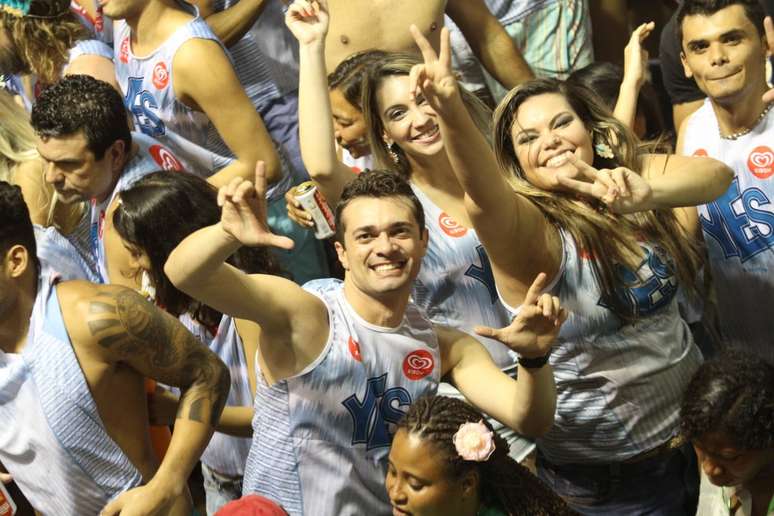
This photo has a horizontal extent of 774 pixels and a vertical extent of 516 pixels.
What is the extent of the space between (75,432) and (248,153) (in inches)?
56.5

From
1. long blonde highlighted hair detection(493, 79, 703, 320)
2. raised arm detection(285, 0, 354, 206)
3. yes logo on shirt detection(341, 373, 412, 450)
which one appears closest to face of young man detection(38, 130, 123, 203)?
raised arm detection(285, 0, 354, 206)

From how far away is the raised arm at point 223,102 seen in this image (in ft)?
15.2

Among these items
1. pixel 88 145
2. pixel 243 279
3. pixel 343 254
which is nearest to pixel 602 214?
pixel 343 254

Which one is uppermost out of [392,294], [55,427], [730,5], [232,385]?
[730,5]

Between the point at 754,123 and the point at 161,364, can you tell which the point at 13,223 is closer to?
the point at 161,364

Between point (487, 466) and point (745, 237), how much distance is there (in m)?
1.38

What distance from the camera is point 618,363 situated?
381 centimetres

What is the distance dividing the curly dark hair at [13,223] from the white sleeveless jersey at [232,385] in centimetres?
57

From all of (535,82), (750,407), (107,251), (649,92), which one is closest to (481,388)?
(750,407)

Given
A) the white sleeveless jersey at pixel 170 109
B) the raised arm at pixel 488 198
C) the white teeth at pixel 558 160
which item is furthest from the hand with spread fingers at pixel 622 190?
the white sleeveless jersey at pixel 170 109

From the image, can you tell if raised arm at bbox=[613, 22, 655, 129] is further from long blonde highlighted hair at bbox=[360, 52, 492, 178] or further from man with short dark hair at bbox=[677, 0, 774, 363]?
long blonde highlighted hair at bbox=[360, 52, 492, 178]

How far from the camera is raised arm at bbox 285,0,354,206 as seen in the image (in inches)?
153

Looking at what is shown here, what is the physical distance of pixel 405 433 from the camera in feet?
10.9

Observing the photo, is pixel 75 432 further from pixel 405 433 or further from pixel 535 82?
pixel 535 82
